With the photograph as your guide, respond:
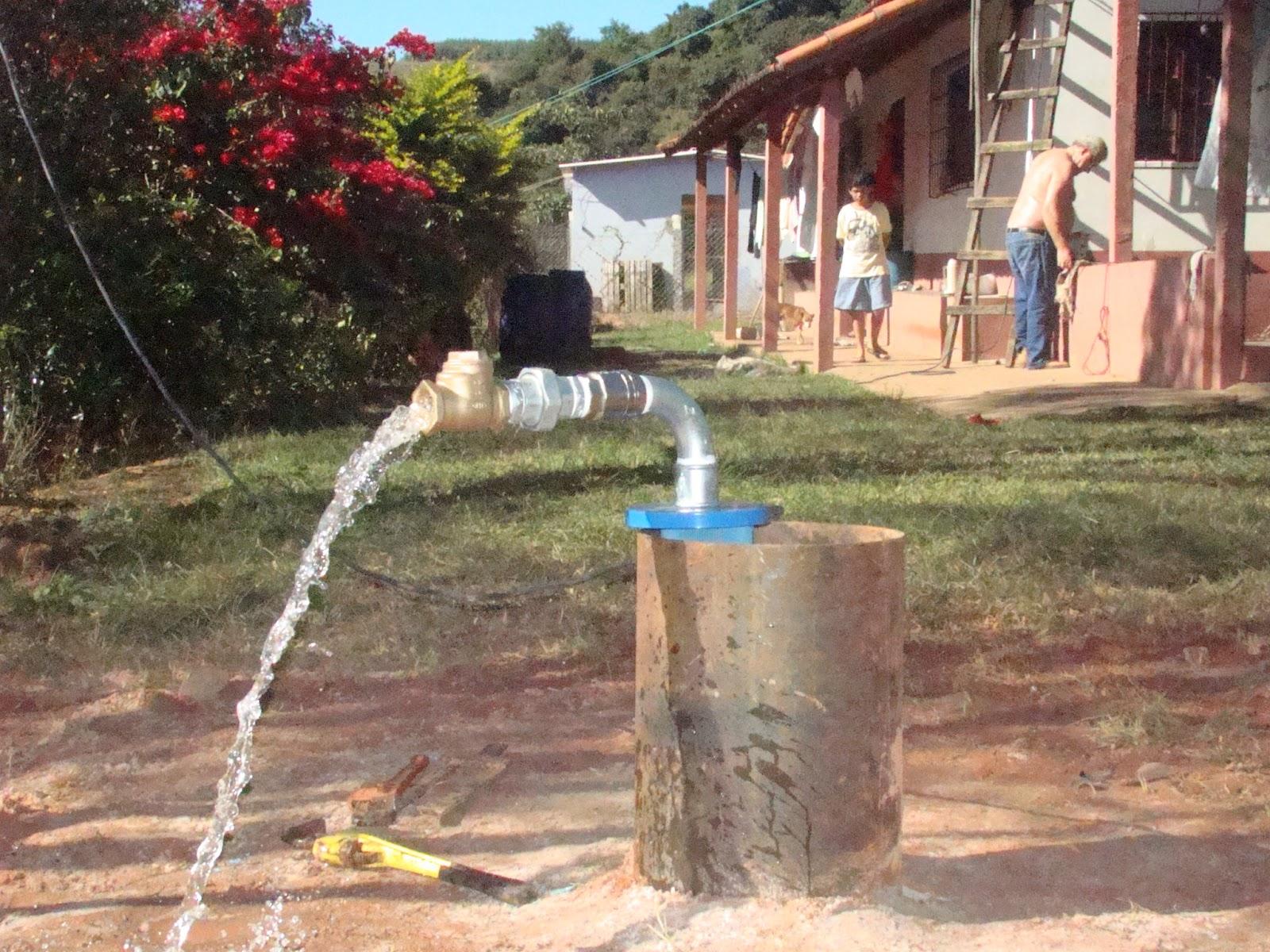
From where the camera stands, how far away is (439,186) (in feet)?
44.9

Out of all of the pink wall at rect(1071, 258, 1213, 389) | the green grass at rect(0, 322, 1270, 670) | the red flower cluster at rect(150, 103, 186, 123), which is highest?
the red flower cluster at rect(150, 103, 186, 123)

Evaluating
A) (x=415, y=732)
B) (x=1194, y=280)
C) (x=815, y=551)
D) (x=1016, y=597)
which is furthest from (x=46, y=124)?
(x=1194, y=280)

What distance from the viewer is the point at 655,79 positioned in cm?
5238

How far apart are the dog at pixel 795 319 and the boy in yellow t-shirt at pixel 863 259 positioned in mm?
4425

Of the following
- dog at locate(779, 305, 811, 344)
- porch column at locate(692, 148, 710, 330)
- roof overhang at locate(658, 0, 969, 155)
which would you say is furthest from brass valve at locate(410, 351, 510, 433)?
porch column at locate(692, 148, 710, 330)

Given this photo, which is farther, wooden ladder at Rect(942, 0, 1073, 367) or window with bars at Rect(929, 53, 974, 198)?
window with bars at Rect(929, 53, 974, 198)

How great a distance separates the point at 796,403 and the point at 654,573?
6.85 m

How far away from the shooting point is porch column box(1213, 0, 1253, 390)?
26.4ft

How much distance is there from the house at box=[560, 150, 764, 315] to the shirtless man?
1849cm

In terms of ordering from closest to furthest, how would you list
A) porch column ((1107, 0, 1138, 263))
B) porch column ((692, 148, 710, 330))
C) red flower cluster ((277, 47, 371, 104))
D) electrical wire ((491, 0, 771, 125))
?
porch column ((1107, 0, 1138, 263)) → red flower cluster ((277, 47, 371, 104)) → porch column ((692, 148, 710, 330)) → electrical wire ((491, 0, 771, 125))

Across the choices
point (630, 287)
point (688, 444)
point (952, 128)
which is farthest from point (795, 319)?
point (688, 444)

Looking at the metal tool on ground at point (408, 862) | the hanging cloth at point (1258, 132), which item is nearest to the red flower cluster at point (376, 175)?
the hanging cloth at point (1258, 132)

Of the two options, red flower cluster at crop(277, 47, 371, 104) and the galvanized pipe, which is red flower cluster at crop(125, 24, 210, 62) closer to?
red flower cluster at crop(277, 47, 371, 104)

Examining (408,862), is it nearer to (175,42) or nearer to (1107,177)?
(175,42)
